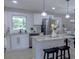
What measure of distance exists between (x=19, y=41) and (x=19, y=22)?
4.95ft

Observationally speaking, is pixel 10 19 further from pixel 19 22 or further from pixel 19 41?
pixel 19 41

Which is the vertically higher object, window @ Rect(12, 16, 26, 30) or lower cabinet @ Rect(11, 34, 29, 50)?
window @ Rect(12, 16, 26, 30)

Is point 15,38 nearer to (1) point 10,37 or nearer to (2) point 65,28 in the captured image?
(1) point 10,37

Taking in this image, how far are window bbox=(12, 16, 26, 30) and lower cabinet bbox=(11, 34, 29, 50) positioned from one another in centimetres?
87

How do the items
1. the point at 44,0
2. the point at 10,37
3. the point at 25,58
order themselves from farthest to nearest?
the point at 10,37 < the point at 44,0 < the point at 25,58

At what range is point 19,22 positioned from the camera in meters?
7.73

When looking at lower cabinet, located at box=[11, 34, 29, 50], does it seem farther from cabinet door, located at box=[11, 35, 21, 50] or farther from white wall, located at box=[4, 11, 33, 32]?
white wall, located at box=[4, 11, 33, 32]

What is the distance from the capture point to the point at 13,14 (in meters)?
7.16

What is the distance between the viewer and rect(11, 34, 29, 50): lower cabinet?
6703mm

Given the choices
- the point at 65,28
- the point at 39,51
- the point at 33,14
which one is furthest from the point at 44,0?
the point at 65,28

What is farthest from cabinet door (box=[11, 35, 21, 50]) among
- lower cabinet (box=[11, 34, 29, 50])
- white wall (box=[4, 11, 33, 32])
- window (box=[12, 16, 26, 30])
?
window (box=[12, 16, 26, 30])

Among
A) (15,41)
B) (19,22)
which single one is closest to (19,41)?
(15,41)
